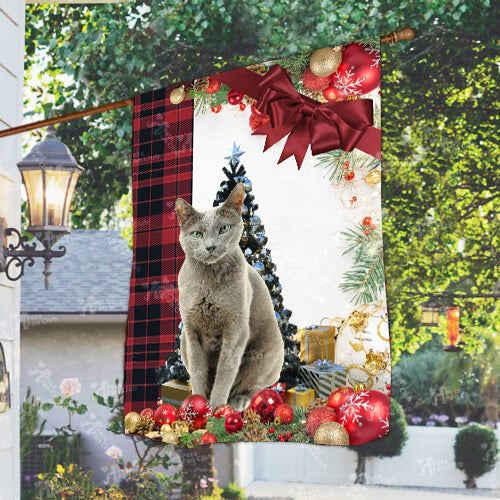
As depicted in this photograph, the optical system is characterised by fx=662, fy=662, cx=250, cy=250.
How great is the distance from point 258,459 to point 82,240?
1314 mm

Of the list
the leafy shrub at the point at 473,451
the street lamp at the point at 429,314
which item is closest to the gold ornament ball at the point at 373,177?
the street lamp at the point at 429,314

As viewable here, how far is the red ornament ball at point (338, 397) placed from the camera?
1.48m

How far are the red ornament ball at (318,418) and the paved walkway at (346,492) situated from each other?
4.49 feet

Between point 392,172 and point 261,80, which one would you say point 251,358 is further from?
point 392,172

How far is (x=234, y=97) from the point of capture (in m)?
1.67

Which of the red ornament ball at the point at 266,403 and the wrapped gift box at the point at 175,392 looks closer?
the red ornament ball at the point at 266,403

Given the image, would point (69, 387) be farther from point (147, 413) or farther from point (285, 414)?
point (285, 414)

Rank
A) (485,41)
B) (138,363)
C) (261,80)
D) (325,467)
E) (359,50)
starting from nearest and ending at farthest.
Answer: (359,50)
(261,80)
(138,363)
(325,467)
(485,41)

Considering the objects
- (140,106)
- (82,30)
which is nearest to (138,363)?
(140,106)

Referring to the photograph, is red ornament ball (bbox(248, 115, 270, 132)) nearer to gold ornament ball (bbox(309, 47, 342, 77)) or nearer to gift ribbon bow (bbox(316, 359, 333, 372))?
gold ornament ball (bbox(309, 47, 342, 77))

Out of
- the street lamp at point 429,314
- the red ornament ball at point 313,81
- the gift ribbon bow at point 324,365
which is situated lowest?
the gift ribbon bow at point 324,365

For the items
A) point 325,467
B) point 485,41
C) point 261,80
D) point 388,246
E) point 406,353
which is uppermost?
point 485,41

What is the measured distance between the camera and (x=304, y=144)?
1.55m

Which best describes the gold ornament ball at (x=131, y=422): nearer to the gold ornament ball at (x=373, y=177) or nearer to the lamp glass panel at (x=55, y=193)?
the lamp glass panel at (x=55, y=193)
